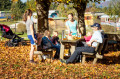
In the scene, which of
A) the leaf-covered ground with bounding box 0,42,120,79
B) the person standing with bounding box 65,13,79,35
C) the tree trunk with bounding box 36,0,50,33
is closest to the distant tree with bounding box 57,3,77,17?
the tree trunk with bounding box 36,0,50,33

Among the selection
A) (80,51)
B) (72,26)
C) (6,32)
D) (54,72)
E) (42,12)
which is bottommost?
(54,72)

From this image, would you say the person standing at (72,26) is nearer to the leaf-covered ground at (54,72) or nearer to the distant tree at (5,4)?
the leaf-covered ground at (54,72)

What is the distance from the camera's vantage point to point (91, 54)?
7629 millimetres

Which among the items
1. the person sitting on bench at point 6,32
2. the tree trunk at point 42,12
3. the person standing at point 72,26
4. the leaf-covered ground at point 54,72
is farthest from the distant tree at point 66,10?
the leaf-covered ground at point 54,72

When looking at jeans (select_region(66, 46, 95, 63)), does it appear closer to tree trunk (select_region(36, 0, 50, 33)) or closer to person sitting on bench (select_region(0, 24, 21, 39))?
person sitting on bench (select_region(0, 24, 21, 39))

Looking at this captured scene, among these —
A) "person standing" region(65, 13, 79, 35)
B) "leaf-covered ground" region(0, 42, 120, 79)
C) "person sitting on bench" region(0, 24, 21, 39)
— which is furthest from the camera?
"person sitting on bench" region(0, 24, 21, 39)

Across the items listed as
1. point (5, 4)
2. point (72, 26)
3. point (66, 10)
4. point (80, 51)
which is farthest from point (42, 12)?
point (5, 4)

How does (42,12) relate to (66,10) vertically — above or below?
below

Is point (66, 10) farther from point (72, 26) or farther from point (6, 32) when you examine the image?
point (72, 26)

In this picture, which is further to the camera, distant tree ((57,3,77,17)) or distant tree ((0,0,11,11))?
distant tree ((0,0,11,11))

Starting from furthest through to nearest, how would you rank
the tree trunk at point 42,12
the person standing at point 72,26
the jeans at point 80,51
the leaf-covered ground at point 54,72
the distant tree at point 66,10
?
the distant tree at point 66,10 → the tree trunk at point 42,12 → the person standing at point 72,26 → the jeans at point 80,51 → the leaf-covered ground at point 54,72

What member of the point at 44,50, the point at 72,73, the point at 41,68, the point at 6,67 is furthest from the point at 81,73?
the point at 6,67

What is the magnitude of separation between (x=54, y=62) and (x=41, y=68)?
119 centimetres

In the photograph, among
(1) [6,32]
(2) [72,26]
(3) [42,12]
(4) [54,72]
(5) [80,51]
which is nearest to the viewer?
(4) [54,72]
